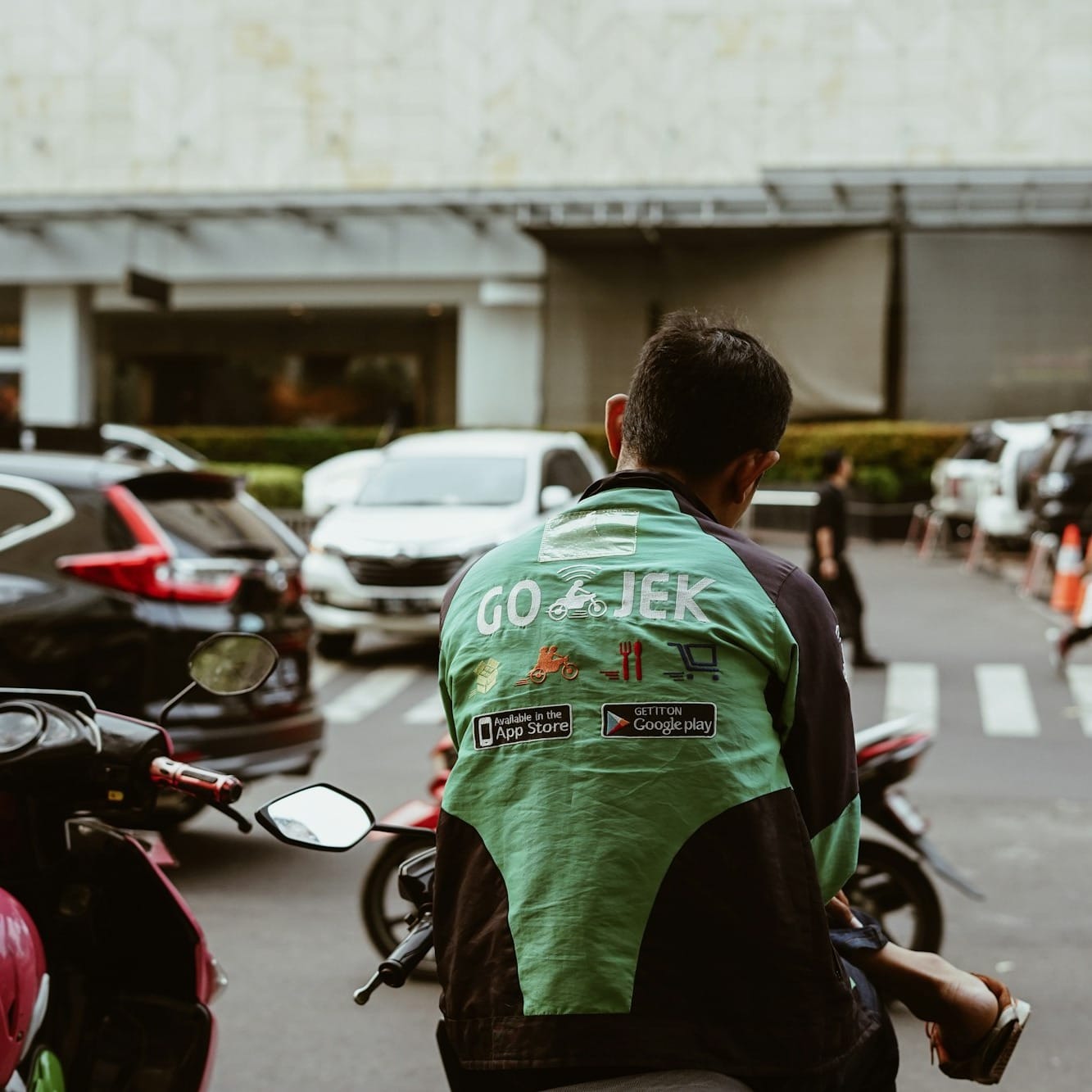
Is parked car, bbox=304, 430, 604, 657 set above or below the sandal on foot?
below

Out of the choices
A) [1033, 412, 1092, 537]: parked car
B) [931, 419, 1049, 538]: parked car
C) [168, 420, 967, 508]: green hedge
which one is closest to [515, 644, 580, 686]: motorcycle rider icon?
[1033, 412, 1092, 537]: parked car

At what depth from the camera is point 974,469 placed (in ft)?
72.2

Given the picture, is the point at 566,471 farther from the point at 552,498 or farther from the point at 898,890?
the point at 898,890

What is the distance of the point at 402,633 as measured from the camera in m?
13.9

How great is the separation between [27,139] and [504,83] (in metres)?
10.6

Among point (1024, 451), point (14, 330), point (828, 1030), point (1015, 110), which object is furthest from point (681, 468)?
point (14, 330)

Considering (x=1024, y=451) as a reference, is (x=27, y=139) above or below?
above

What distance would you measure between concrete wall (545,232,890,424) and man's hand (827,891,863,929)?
25.6 metres

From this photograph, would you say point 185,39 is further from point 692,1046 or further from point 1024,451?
point 692,1046

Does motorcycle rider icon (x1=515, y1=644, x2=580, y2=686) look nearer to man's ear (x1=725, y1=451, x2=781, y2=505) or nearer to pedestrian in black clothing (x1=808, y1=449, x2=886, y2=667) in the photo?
man's ear (x1=725, y1=451, x2=781, y2=505)

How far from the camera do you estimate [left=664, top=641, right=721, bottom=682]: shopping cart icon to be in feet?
6.43

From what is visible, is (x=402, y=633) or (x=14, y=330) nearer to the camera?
(x=402, y=633)

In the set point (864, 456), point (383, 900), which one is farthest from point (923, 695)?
point (864, 456)

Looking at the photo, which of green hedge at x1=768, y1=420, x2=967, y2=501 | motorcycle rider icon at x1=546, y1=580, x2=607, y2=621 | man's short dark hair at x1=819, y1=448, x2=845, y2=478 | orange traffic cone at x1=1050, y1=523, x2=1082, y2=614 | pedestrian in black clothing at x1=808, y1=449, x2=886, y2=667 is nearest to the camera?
motorcycle rider icon at x1=546, y1=580, x2=607, y2=621
